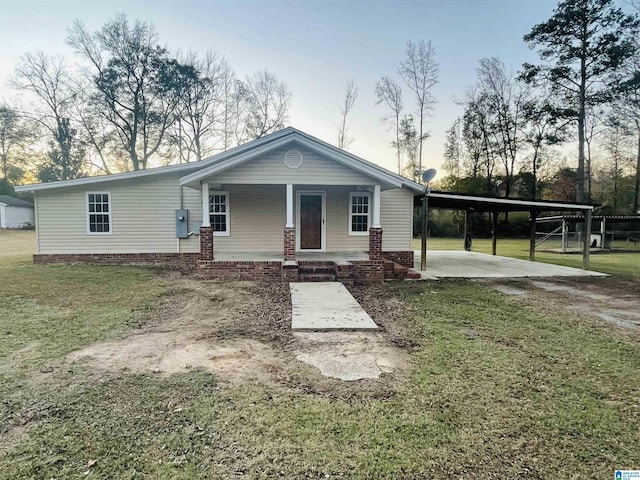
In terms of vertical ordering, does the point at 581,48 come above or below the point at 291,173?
above

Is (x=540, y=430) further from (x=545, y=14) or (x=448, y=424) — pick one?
(x=545, y=14)

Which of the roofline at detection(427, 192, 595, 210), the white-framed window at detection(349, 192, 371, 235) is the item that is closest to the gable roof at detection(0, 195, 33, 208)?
the white-framed window at detection(349, 192, 371, 235)

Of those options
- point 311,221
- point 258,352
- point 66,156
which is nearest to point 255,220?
point 311,221

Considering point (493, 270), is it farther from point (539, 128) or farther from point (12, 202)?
point (12, 202)

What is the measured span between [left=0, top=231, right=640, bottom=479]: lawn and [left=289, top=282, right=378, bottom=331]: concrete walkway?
91 centimetres

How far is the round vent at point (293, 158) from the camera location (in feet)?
30.6

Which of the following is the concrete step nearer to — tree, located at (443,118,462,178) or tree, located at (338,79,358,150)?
tree, located at (338,79,358,150)

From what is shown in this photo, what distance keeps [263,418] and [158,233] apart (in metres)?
10.2

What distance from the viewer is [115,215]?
11328 mm

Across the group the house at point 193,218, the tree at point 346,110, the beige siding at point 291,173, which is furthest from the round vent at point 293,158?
the tree at point 346,110

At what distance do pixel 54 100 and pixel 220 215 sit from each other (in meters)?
26.2

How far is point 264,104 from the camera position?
2862cm

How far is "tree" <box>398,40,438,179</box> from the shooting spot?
88.4 feet

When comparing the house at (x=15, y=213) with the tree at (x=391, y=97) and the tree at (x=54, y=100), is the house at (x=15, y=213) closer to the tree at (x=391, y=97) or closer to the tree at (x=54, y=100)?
the tree at (x=54, y=100)
